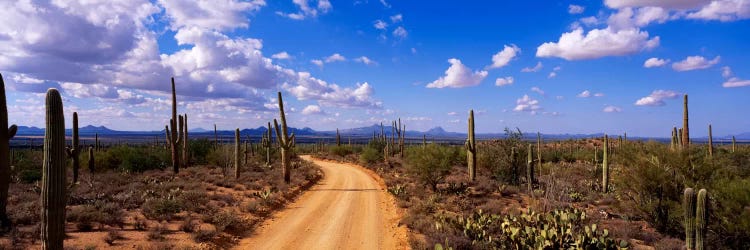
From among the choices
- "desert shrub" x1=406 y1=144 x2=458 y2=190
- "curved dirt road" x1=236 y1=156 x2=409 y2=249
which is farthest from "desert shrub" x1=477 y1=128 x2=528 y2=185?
"curved dirt road" x1=236 y1=156 x2=409 y2=249

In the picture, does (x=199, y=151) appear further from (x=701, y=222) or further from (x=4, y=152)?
(x=701, y=222)

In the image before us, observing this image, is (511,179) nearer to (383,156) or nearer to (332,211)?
(332,211)

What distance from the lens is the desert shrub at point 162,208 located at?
1198cm

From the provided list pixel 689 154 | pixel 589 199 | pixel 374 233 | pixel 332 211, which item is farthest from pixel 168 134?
pixel 689 154

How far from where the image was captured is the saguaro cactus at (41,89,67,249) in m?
6.59

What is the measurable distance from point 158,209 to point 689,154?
631 inches

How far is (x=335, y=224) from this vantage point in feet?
41.0

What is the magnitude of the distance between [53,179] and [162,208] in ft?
20.2

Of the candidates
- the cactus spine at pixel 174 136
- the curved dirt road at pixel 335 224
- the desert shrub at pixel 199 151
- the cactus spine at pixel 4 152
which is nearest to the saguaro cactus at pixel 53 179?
the cactus spine at pixel 4 152

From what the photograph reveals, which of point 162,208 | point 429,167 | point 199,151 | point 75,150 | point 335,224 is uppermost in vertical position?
point 75,150

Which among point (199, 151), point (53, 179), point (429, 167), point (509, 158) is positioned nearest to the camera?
point (53, 179)

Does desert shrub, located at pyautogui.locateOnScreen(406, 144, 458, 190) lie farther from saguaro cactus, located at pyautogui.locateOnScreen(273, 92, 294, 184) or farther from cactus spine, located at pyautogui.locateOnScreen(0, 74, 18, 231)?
cactus spine, located at pyautogui.locateOnScreen(0, 74, 18, 231)

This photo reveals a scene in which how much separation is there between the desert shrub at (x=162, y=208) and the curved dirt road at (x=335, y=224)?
9.34ft

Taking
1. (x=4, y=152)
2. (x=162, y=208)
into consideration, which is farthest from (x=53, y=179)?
(x=162, y=208)
